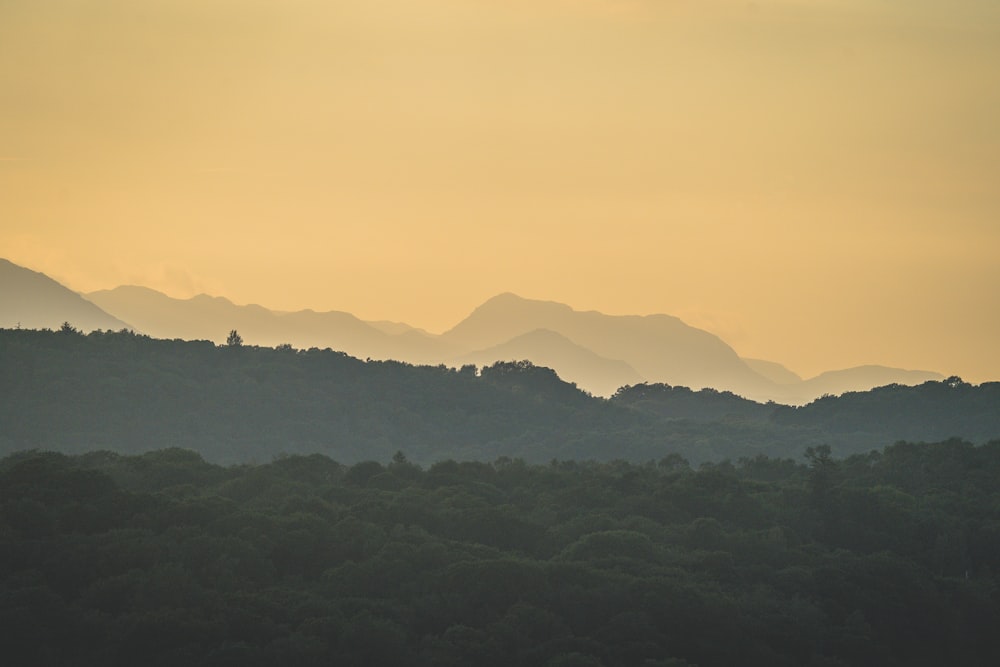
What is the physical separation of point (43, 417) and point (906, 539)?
359ft

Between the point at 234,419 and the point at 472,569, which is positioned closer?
the point at 472,569

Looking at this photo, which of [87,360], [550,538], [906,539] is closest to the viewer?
[550,538]

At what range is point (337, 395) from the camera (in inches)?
7776

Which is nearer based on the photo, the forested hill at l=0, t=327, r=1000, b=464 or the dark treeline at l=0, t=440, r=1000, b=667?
the dark treeline at l=0, t=440, r=1000, b=667

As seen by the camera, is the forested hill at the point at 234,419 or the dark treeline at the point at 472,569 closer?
the dark treeline at the point at 472,569

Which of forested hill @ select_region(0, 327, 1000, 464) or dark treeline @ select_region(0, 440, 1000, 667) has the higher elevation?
forested hill @ select_region(0, 327, 1000, 464)

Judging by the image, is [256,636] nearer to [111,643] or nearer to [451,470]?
[111,643]

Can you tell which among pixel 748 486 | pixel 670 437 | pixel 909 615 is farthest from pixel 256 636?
pixel 670 437

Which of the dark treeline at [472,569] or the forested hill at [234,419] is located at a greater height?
the forested hill at [234,419]

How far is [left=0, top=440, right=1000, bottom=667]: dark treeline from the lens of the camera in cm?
5681

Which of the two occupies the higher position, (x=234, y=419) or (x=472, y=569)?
(x=234, y=419)

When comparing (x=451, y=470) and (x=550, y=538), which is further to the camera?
(x=451, y=470)

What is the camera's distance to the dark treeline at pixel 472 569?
56812 mm

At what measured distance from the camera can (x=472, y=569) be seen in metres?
65.6
